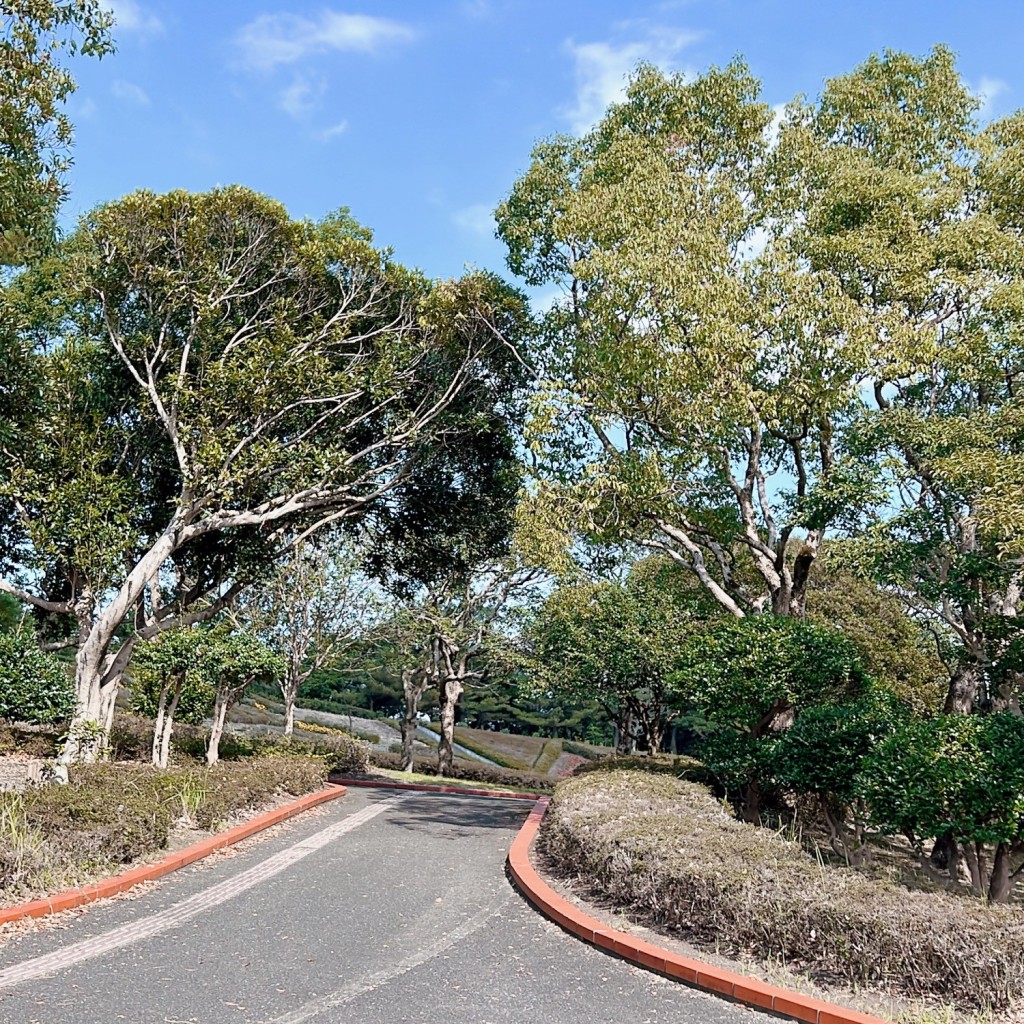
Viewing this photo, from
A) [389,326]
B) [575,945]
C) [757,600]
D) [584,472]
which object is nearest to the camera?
[575,945]

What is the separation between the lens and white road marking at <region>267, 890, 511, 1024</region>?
4.42 metres

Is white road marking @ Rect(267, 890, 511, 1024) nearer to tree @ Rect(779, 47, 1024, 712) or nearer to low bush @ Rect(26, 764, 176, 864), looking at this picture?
low bush @ Rect(26, 764, 176, 864)

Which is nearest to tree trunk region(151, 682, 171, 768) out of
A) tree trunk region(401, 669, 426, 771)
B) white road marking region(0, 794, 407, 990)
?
white road marking region(0, 794, 407, 990)

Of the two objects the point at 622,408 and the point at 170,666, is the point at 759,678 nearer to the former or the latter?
the point at 622,408

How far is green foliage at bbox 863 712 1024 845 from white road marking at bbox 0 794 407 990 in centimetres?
536

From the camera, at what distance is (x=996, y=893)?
24.7 feet

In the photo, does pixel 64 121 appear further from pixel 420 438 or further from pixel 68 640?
pixel 68 640

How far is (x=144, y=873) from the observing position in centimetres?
710

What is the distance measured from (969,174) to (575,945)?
11215mm

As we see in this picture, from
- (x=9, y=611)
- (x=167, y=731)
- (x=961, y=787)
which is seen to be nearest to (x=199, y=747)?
(x=167, y=731)

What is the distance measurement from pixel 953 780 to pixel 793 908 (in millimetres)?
2658

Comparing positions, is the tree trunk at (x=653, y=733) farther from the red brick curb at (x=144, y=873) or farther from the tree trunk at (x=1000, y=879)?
the tree trunk at (x=1000, y=879)

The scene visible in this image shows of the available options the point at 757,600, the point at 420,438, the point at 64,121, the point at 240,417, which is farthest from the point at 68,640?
the point at 757,600

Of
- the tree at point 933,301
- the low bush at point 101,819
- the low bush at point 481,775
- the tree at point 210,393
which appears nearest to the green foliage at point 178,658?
the tree at point 210,393
